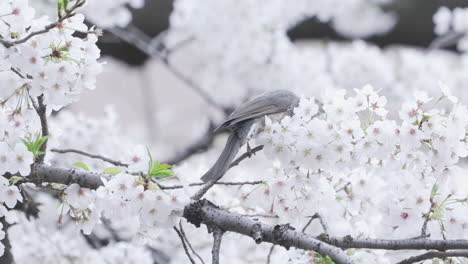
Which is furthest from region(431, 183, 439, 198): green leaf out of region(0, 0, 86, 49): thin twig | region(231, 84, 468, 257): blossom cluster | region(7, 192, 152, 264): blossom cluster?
region(7, 192, 152, 264): blossom cluster

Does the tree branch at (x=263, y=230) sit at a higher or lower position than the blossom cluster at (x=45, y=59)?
lower

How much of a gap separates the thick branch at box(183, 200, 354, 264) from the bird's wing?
0.40 m

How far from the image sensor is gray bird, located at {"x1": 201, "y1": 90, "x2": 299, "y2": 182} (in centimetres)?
229

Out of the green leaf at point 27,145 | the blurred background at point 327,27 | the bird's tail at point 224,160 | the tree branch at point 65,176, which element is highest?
the blurred background at point 327,27

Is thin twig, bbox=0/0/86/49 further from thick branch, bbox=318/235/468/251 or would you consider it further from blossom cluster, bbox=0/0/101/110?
thick branch, bbox=318/235/468/251

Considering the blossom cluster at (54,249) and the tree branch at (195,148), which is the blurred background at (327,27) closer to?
the tree branch at (195,148)

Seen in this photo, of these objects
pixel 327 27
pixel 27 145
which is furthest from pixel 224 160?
pixel 327 27

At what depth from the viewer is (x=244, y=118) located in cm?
249

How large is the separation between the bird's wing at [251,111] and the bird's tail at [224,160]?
7cm

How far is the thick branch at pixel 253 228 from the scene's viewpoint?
1.92 metres

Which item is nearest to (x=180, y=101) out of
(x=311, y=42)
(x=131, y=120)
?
(x=131, y=120)

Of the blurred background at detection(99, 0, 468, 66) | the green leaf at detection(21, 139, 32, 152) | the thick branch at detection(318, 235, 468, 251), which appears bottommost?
the thick branch at detection(318, 235, 468, 251)

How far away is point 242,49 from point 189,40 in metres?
0.57

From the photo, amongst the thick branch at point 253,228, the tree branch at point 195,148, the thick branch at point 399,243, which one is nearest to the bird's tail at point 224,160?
the thick branch at point 253,228
